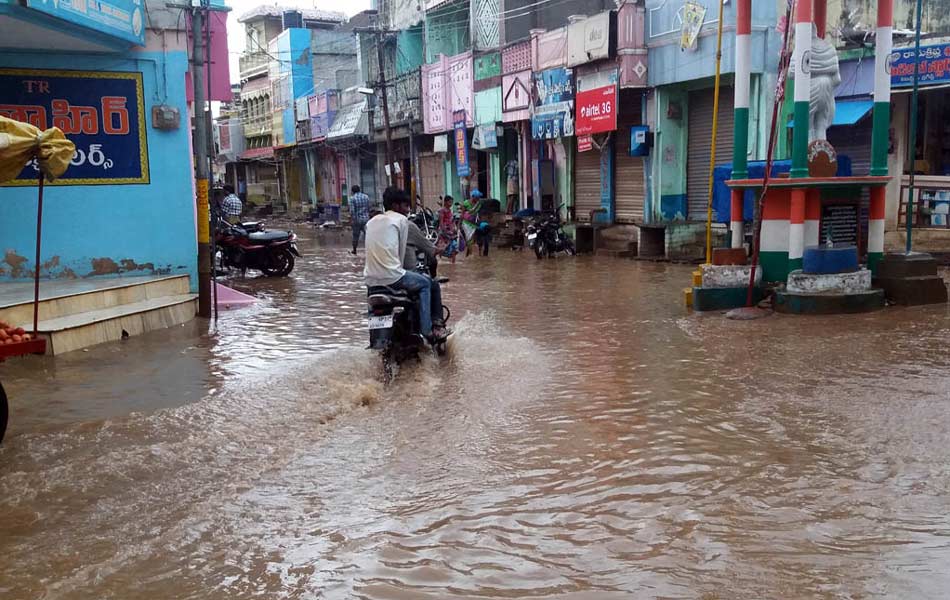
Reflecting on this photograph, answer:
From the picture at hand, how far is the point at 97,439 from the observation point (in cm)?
553

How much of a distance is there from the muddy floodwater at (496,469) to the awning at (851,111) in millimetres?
6471

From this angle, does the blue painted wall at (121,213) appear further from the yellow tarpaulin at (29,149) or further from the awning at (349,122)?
the awning at (349,122)

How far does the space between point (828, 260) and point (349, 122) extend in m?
28.7

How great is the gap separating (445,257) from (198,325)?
9.67 m

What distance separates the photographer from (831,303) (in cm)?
925

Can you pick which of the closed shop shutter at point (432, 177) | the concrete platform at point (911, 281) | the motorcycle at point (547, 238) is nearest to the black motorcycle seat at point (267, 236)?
the motorcycle at point (547, 238)

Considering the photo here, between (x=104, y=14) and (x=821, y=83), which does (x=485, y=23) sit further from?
(x=104, y=14)

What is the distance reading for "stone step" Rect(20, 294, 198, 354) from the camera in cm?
838

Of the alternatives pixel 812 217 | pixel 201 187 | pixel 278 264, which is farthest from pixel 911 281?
pixel 278 264

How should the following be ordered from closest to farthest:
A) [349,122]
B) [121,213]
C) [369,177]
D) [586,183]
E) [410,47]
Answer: [121,213], [586,183], [410,47], [349,122], [369,177]

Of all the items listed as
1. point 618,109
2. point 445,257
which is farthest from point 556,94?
point 445,257

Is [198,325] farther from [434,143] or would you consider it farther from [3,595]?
[434,143]

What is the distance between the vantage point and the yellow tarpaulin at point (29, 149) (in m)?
5.44

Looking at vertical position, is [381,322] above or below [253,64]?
below
